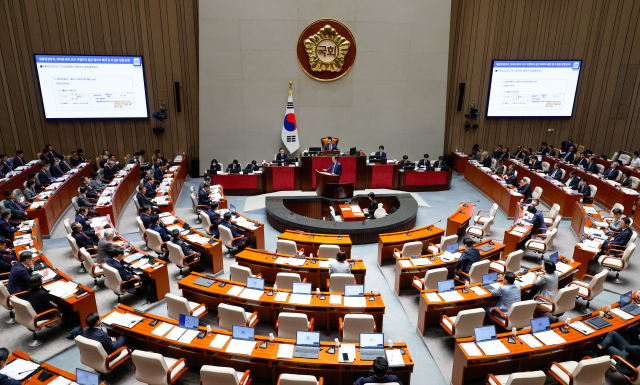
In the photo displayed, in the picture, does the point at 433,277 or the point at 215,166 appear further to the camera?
the point at 215,166

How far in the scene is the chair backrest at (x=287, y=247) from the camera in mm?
8602

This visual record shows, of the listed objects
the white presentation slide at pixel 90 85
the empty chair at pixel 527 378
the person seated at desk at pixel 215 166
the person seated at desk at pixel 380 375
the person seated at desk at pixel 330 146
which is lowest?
the empty chair at pixel 527 378

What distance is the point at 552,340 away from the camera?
5566mm

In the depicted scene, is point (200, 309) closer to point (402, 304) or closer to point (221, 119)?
point (402, 304)

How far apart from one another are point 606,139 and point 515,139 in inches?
160

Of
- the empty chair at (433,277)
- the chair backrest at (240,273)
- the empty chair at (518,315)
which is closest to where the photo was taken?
Result: the empty chair at (518,315)

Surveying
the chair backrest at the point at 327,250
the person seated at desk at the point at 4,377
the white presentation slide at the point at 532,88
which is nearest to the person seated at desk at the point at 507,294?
the chair backrest at the point at 327,250

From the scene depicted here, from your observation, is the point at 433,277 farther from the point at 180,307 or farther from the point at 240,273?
the point at 180,307

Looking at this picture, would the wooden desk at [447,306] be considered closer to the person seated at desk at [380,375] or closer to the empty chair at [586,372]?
the empty chair at [586,372]

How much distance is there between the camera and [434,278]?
7258 mm

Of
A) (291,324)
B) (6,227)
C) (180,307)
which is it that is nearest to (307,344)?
(291,324)

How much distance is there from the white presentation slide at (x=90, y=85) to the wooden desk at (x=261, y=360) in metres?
12.0

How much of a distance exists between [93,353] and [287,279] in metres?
3.07

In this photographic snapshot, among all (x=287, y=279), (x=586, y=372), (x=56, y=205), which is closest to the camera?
(x=586, y=372)
